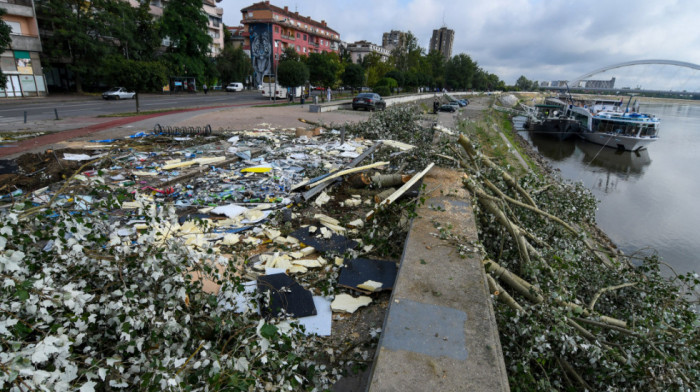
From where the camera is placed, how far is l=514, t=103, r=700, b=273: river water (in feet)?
37.2

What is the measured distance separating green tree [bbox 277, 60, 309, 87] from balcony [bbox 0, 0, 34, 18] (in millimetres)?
19525

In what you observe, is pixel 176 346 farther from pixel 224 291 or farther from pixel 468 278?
pixel 468 278

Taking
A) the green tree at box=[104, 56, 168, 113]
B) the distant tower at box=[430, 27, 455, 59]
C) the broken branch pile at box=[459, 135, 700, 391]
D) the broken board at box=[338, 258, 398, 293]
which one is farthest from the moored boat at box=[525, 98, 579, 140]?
the distant tower at box=[430, 27, 455, 59]

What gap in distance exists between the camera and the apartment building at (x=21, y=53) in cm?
2609

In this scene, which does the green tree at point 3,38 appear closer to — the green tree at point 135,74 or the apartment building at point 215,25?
the green tree at point 135,74

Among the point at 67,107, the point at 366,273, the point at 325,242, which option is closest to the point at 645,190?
the point at 325,242

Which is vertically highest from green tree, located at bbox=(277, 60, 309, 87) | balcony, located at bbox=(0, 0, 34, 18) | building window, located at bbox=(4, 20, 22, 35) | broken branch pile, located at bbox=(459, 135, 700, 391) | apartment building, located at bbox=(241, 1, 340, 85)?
apartment building, located at bbox=(241, 1, 340, 85)

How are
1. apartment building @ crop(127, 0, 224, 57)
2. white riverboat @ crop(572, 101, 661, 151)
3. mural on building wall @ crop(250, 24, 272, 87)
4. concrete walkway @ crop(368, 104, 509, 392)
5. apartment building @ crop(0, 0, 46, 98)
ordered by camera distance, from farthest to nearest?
apartment building @ crop(127, 0, 224, 57) < mural on building wall @ crop(250, 24, 272, 87) < apartment building @ crop(0, 0, 46, 98) < white riverboat @ crop(572, 101, 661, 151) < concrete walkway @ crop(368, 104, 509, 392)

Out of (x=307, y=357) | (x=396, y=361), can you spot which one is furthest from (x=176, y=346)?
(x=396, y=361)

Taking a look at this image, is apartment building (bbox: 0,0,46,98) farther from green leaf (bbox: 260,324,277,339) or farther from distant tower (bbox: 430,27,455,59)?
distant tower (bbox: 430,27,455,59)

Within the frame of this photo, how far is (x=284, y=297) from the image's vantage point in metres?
3.57

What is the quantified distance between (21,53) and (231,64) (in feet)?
82.9

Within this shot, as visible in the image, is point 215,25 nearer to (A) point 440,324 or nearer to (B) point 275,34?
(B) point 275,34

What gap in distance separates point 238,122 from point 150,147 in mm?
6258
